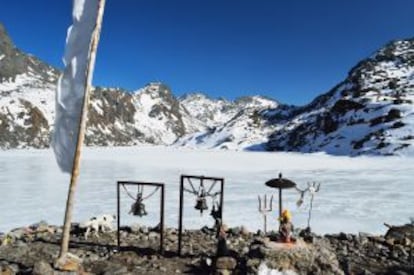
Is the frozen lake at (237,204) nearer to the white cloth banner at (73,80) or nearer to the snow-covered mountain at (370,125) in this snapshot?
the white cloth banner at (73,80)

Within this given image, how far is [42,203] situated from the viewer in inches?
1278

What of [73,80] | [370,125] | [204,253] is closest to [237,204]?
[204,253]

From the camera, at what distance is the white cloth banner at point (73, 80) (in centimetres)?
1368

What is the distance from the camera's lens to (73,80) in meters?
13.8

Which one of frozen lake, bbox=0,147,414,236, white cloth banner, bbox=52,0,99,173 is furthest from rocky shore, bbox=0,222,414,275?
frozen lake, bbox=0,147,414,236

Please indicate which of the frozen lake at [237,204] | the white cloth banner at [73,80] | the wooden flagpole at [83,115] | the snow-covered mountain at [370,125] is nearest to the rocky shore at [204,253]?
the wooden flagpole at [83,115]

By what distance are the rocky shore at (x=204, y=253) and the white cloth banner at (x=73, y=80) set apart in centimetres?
354

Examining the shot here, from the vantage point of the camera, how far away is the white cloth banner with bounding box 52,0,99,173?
13.7 m

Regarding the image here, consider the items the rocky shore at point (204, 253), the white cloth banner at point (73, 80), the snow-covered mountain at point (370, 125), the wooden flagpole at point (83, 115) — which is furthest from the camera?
the snow-covered mountain at point (370, 125)

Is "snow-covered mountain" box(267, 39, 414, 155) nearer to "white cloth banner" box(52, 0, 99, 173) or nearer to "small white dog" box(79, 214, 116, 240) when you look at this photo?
"small white dog" box(79, 214, 116, 240)

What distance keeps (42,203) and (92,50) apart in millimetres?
21850

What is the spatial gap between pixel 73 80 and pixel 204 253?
7.60 meters

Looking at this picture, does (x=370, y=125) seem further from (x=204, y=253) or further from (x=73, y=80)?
(x=73, y=80)

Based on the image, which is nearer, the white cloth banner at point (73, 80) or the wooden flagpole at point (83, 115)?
the wooden flagpole at point (83, 115)
